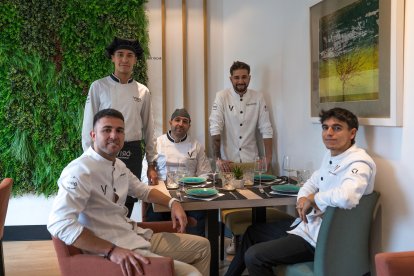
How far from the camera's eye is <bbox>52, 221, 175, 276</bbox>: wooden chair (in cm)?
159

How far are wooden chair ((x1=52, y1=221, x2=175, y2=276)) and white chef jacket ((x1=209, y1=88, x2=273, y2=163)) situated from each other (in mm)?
2127

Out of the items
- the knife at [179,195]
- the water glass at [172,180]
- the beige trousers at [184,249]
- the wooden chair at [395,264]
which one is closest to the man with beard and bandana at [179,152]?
the water glass at [172,180]

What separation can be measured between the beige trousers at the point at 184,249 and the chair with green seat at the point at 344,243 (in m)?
0.46

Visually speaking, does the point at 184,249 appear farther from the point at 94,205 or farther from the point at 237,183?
the point at 237,183

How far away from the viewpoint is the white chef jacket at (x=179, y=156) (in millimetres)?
3281

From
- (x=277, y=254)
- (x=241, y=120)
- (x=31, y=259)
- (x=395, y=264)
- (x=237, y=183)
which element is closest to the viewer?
(x=395, y=264)

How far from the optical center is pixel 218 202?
7.23ft

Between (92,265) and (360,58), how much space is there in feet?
6.07

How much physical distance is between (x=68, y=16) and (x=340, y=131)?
110 inches

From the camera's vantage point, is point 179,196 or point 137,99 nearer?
point 179,196

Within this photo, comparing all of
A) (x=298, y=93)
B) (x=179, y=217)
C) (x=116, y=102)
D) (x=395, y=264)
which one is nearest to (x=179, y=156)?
(x=116, y=102)

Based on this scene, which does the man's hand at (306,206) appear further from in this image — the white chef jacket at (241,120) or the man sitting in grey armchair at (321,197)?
the white chef jacket at (241,120)

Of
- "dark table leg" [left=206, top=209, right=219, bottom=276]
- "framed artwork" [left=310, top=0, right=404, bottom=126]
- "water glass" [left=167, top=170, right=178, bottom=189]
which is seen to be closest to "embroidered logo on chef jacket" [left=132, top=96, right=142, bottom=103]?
"water glass" [left=167, top=170, right=178, bottom=189]

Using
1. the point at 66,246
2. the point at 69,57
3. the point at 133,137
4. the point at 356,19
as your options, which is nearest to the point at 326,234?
the point at 66,246
